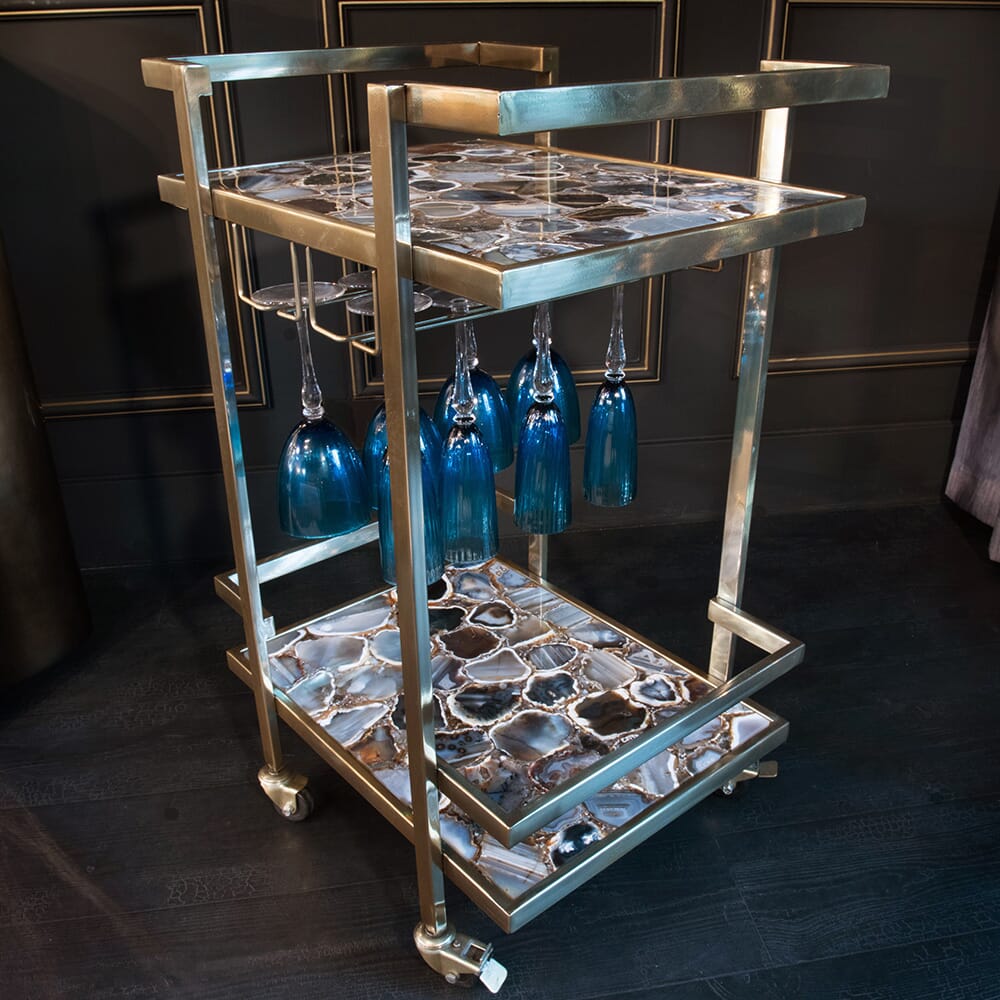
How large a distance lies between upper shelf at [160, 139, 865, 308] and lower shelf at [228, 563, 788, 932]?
23.3 inches

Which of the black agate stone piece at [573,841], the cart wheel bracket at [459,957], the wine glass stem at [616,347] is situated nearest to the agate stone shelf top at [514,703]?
the black agate stone piece at [573,841]

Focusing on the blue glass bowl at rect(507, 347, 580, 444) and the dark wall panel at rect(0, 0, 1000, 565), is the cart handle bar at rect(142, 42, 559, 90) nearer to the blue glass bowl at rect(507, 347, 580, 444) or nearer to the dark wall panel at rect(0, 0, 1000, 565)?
the blue glass bowl at rect(507, 347, 580, 444)

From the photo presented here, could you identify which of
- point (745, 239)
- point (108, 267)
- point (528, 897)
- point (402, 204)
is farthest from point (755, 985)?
point (108, 267)

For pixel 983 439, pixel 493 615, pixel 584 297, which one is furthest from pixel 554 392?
pixel 983 439

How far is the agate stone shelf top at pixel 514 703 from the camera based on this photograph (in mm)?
1205

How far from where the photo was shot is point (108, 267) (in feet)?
6.04

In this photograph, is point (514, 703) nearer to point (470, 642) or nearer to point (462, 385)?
point (470, 642)

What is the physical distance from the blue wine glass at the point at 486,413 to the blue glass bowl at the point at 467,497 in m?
0.12

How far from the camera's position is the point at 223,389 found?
1.14 meters

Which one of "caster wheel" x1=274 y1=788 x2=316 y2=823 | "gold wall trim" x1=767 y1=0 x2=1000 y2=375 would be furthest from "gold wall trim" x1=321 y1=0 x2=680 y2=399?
"caster wheel" x1=274 y1=788 x2=316 y2=823

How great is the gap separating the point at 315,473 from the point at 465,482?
176 mm

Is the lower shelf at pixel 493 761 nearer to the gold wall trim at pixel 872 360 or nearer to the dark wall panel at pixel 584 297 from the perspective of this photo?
the dark wall panel at pixel 584 297

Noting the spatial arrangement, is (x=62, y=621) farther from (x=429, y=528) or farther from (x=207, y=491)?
(x=429, y=528)

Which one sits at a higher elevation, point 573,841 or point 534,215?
point 534,215
